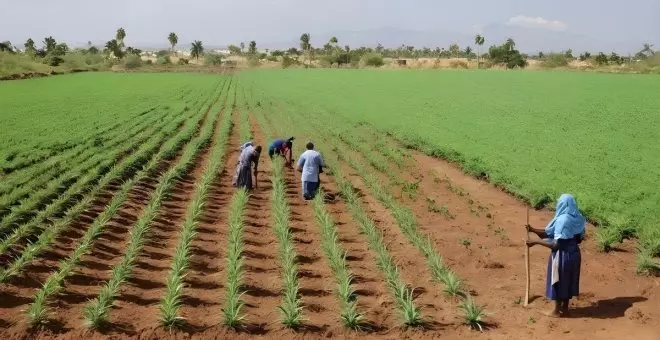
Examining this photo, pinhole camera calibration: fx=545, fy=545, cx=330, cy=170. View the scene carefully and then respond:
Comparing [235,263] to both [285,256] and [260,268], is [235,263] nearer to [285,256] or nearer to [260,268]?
[260,268]

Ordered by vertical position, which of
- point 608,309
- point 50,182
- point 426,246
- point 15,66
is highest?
point 15,66

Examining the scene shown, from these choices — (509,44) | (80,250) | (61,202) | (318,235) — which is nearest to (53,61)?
(509,44)

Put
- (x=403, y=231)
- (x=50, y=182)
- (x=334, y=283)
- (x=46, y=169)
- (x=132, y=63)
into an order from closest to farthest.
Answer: (x=334, y=283) → (x=403, y=231) → (x=50, y=182) → (x=46, y=169) → (x=132, y=63)

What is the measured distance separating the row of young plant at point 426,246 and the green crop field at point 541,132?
3432mm

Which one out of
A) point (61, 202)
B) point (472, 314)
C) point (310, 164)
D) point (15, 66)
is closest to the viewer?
point (472, 314)

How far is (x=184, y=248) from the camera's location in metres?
9.16

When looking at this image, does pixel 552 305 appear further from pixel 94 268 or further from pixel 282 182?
pixel 282 182

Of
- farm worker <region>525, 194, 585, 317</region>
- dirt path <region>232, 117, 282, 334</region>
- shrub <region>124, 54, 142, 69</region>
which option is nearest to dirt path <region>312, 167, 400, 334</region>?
dirt path <region>232, 117, 282, 334</region>

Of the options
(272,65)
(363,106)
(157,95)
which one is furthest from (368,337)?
(272,65)

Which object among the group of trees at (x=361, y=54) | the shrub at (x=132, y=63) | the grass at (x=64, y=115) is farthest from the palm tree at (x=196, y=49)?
the grass at (x=64, y=115)

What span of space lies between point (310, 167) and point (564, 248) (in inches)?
267

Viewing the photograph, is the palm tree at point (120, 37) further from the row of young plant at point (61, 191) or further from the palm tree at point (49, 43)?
the row of young plant at point (61, 191)

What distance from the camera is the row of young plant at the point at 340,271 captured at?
293 inches

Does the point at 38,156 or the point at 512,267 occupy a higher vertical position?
the point at 38,156
